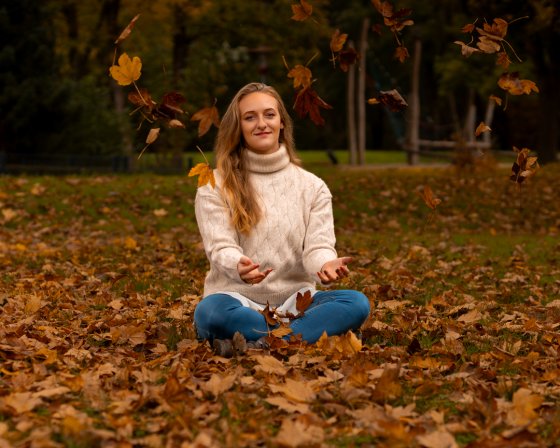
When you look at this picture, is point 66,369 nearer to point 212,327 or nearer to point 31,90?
point 212,327

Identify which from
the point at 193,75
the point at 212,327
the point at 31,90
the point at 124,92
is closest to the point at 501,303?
the point at 212,327

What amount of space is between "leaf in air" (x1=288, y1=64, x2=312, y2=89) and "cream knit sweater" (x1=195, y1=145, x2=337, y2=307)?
745 millimetres

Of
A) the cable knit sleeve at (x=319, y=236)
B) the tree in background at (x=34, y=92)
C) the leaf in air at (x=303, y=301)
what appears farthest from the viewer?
the tree in background at (x=34, y=92)

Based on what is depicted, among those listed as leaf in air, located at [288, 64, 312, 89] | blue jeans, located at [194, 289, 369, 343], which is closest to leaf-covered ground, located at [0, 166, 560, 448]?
blue jeans, located at [194, 289, 369, 343]

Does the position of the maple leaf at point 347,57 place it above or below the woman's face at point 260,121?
above

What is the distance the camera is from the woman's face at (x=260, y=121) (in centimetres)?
488

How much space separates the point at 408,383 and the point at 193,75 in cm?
2323

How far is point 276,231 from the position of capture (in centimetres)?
482

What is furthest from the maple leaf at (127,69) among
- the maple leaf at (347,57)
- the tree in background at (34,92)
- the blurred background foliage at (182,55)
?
the tree in background at (34,92)

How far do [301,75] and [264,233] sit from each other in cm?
95

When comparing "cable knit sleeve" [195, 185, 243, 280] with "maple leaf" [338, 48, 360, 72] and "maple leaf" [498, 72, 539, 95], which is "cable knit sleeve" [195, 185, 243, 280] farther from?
"maple leaf" [498, 72, 539, 95]

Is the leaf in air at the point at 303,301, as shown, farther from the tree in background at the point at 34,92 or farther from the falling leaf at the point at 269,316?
the tree in background at the point at 34,92

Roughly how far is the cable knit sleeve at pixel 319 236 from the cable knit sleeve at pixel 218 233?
36 cm

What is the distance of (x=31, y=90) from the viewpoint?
20734mm
